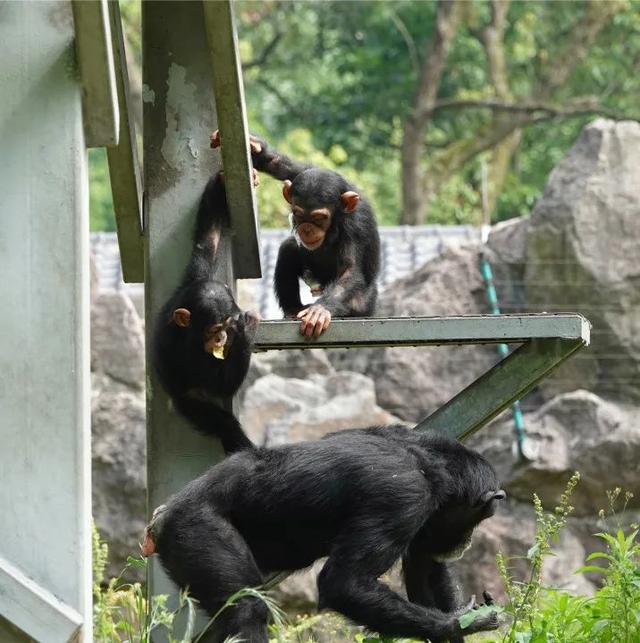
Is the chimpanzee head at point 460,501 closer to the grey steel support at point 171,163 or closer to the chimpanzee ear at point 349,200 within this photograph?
the grey steel support at point 171,163

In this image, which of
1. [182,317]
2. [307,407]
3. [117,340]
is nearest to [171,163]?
[182,317]

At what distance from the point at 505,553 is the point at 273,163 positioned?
414 cm

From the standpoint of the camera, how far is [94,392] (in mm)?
9781

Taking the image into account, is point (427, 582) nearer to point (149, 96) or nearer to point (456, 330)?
point (456, 330)

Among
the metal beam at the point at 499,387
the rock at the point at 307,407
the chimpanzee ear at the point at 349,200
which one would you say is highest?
the chimpanzee ear at the point at 349,200

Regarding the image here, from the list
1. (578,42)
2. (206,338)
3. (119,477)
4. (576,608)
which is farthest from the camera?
(578,42)

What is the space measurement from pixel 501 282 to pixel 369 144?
12958 millimetres

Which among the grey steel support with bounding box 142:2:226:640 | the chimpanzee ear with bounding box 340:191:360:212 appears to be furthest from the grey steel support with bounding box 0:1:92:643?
the chimpanzee ear with bounding box 340:191:360:212

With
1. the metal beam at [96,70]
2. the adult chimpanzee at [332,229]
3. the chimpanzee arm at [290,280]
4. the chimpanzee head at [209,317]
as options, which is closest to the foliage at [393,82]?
the chimpanzee arm at [290,280]

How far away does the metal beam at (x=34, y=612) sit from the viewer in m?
3.38

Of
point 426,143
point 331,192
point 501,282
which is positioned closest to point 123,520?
point 501,282

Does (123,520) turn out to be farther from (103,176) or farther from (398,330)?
(103,176)

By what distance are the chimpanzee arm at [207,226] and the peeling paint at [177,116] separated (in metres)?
0.16

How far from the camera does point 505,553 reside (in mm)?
9023
